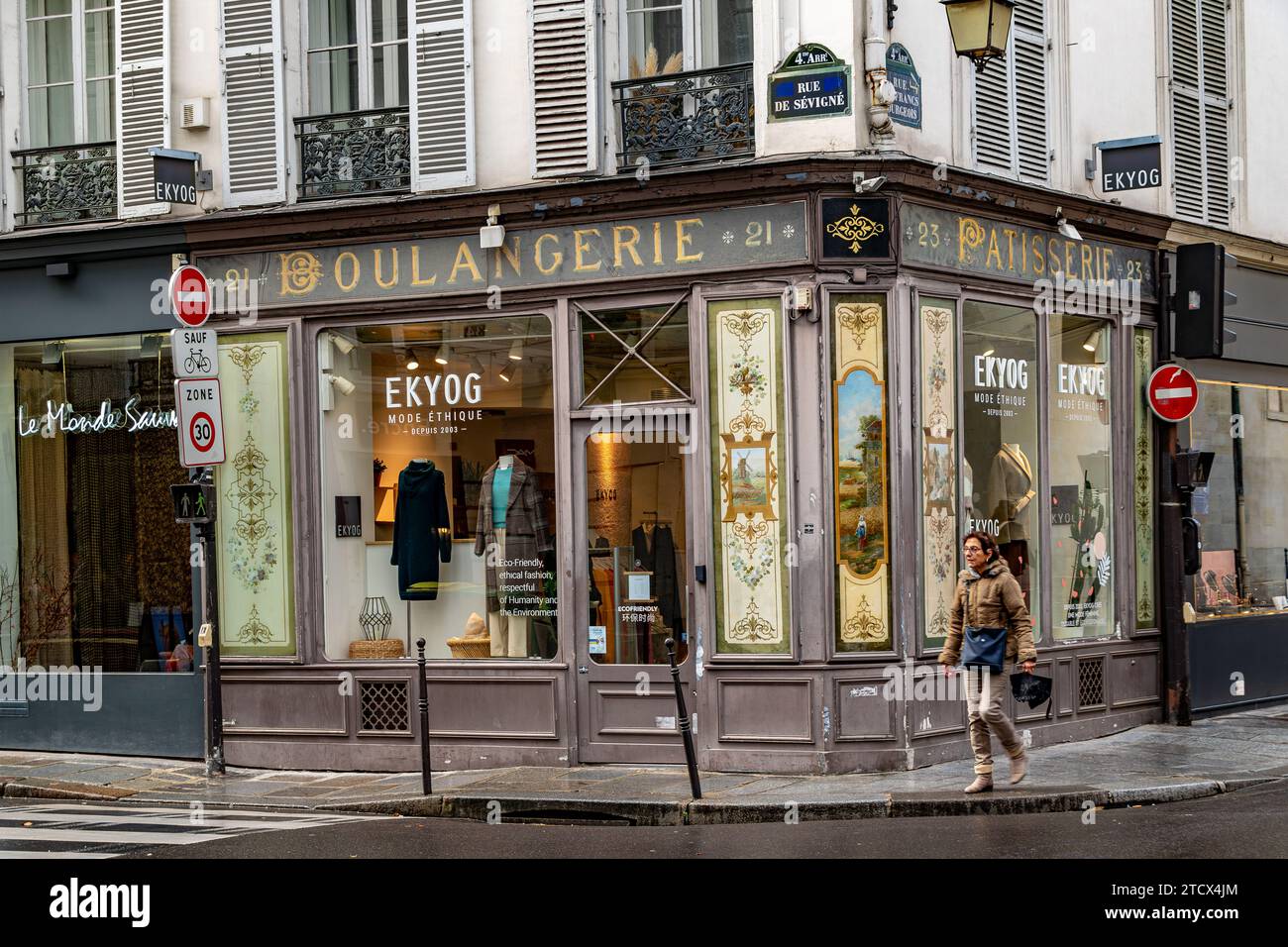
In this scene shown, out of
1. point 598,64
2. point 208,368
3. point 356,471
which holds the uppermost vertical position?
point 598,64

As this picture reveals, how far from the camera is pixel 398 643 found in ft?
48.6

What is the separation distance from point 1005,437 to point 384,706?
5911 millimetres

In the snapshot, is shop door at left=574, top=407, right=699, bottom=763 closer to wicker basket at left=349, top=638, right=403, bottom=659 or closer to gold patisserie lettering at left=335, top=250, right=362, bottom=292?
wicker basket at left=349, top=638, right=403, bottom=659

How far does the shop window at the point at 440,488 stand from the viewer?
1430cm

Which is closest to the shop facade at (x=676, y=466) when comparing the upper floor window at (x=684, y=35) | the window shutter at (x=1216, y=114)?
the upper floor window at (x=684, y=35)

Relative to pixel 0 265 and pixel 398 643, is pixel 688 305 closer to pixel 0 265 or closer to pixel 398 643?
pixel 398 643

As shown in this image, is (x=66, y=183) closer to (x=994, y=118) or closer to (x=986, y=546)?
(x=994, y=118)

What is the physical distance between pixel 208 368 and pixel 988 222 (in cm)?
680

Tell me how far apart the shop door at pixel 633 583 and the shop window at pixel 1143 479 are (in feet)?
15.9

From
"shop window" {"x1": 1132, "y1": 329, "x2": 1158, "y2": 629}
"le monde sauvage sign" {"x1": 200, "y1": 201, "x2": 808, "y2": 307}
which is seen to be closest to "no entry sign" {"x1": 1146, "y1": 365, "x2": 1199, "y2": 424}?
"shop window" {"x1": 1132, "y1": 329, "x2": 1158, "y2": 629}

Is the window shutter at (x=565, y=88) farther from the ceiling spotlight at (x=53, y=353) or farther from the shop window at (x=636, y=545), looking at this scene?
the ceiling spotlight at (x=53, y=353)

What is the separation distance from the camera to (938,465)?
538 inches
